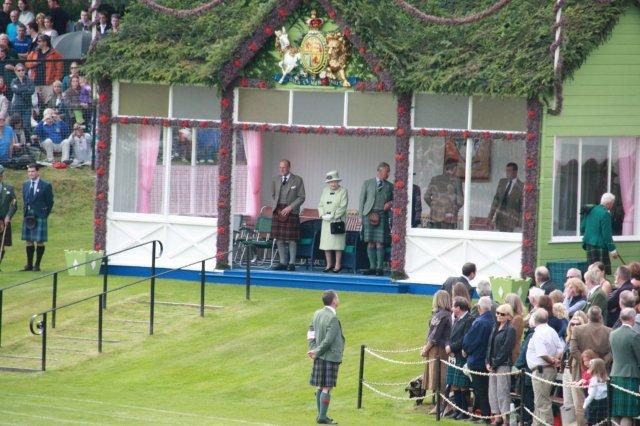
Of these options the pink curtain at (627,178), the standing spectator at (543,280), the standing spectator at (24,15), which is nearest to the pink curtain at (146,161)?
the pink curtain at (627,178)

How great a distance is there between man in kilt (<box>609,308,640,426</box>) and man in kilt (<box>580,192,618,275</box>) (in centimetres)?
790

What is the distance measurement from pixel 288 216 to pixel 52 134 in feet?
30.7

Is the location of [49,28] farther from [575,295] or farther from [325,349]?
[575,295]

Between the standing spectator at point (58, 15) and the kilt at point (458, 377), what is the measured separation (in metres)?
21.6

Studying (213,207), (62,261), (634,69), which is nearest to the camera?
(634,69)

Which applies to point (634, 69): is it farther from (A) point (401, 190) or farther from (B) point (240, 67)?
(B) point (240, 67)

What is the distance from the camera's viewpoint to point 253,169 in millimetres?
32781

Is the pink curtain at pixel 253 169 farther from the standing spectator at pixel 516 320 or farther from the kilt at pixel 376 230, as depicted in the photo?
the standing spectator at pixel 516 320

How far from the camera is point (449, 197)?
3081 centimetres

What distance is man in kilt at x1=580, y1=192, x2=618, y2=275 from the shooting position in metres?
28.1

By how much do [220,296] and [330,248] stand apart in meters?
2.45

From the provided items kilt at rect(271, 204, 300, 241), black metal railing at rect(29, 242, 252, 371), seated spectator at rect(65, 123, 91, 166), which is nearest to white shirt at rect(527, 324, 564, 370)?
black metal railing at rect(29, 242, 252, 371)

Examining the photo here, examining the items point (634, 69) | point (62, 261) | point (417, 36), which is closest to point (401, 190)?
point (417, 36)

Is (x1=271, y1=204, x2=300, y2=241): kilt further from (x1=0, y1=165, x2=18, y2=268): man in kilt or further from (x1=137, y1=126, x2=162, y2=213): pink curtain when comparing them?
(x1=0, y1=165, x2=18, y2=268): man in kilt
